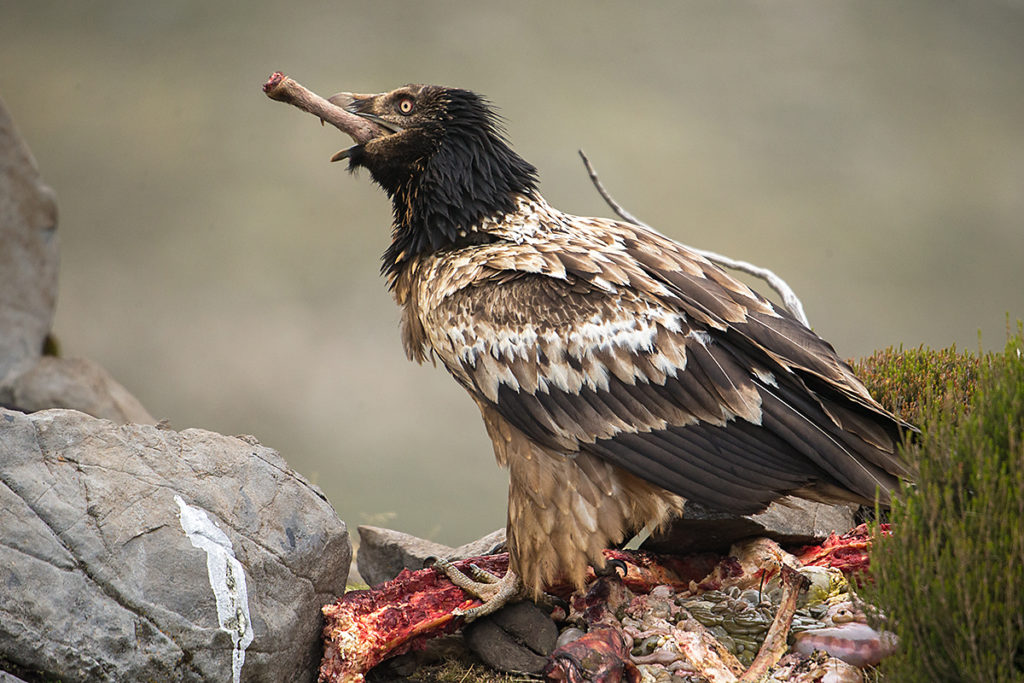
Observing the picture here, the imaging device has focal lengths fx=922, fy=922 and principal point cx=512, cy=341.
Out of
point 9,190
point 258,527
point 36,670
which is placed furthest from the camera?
point 9,190

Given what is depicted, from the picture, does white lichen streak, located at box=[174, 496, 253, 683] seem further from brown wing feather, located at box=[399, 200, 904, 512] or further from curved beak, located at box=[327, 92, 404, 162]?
curved beak, located at box=[327, 92, 404, 162]

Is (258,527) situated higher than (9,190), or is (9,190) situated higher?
(9,190)

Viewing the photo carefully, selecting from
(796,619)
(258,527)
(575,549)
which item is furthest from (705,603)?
(258,527)

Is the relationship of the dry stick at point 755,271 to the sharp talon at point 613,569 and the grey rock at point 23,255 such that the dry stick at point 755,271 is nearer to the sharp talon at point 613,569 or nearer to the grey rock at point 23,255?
the sharp talon at point 613,569

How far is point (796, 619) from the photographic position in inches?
160

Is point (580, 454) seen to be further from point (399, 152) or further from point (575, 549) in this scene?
point (399, 152)

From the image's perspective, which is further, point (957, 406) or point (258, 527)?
point (957, 406)

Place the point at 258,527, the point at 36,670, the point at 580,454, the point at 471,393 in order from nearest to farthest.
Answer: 1. the point at 36,670
2. the point at 258,527
3. the point at 580,454
4. the point at 471,393

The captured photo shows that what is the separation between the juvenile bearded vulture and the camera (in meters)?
3.72

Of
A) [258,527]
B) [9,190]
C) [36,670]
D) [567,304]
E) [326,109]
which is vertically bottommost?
[36,670]

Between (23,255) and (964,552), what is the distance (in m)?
8.99

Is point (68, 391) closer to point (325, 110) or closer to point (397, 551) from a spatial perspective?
point (397, 551)

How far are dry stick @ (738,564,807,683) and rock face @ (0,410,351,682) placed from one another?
1.79 m

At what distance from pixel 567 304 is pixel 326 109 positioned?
166cm
